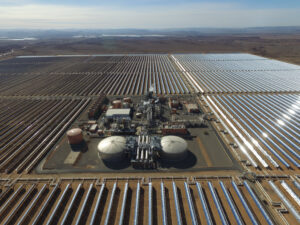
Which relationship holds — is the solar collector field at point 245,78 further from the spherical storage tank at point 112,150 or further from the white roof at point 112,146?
the spherical storage tank at point 112,150

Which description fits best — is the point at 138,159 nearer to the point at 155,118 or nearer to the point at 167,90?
the point at 155,118

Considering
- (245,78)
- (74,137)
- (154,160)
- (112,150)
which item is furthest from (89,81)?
(245,78)

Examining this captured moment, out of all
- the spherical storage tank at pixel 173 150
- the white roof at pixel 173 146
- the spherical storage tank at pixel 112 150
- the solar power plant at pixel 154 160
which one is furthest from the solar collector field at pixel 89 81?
the spherical storage tank at pixel 173 150

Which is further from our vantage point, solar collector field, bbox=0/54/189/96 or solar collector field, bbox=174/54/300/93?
solar collector field, bbox=0/54/189/96

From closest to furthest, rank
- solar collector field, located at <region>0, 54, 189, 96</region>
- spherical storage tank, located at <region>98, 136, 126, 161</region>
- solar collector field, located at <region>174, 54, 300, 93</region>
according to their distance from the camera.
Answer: spherical storage tank, located at <region>98, 136, 126, 161</region>, solar collector field, located at <region>174, 54, 300, 93</region>, solar collector field, located at <region>0, 54, 189, 96</region>

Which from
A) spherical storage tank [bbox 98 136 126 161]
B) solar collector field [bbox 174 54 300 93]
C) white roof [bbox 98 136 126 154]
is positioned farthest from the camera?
solar collector field [bbox 174 54 300 93]

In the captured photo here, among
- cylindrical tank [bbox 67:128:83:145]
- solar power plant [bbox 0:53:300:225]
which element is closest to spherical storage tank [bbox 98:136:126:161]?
solar power plant [bbox 0:53:300:225]

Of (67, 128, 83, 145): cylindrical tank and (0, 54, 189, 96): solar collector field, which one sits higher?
(0, 54, 189, 96): solar collector field

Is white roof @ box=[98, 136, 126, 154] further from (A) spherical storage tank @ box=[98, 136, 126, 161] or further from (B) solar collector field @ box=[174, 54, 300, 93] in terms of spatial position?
(B) solar collector field @ box=[174, 54, 300, 93]
